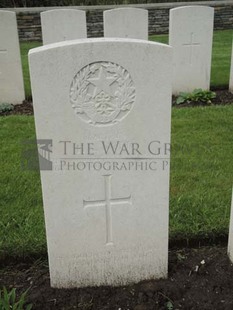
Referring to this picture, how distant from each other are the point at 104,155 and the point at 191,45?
4.72m

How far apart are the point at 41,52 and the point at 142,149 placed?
0.72m

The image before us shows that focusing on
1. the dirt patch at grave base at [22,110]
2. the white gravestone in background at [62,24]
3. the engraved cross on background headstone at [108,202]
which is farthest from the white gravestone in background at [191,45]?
the engraved cross on background headstone at [108,202]

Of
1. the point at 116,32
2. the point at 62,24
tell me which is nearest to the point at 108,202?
the point at 116,32

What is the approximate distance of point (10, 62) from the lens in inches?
236

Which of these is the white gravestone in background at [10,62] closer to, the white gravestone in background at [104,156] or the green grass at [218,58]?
the green grass at [218,58]

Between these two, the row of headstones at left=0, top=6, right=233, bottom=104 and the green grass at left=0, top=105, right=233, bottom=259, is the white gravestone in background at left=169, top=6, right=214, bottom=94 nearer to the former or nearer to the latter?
the row of headstones at left=0, top=6, right=233, bottom=104

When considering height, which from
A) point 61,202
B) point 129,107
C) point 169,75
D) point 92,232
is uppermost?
point 169,75

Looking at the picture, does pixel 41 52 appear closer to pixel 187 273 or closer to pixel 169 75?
pixel 169 75

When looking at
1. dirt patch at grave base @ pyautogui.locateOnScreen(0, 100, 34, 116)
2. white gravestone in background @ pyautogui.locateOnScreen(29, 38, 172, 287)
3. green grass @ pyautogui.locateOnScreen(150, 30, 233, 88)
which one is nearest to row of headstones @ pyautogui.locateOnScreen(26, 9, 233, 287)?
white gravestone in background @ pyautogui.locateOnScreen(29, 38, 172, 287)

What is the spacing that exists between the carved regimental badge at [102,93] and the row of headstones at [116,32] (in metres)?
4.36

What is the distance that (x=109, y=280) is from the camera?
2.33 metres

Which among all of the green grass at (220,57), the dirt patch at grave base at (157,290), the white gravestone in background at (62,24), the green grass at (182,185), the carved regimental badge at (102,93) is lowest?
the dirt patch at grave base at (157,290)

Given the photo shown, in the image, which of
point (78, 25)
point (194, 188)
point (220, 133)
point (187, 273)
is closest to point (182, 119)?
point (220, 133)

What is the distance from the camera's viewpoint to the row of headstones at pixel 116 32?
5.90 metres
